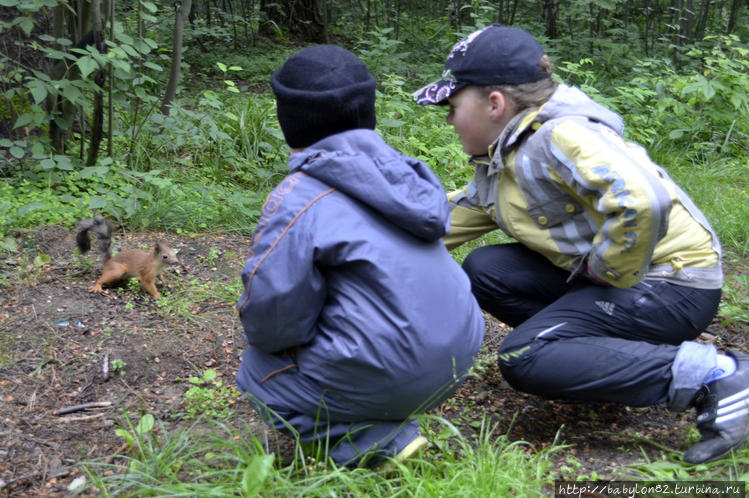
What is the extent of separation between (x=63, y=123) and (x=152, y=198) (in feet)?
2.82

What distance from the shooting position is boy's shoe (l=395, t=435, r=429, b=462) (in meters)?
2.20

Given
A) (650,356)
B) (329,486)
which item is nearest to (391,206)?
(329,486)

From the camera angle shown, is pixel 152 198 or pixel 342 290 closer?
pixel 342 290

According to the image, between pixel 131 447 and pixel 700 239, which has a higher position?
pixel 700 239

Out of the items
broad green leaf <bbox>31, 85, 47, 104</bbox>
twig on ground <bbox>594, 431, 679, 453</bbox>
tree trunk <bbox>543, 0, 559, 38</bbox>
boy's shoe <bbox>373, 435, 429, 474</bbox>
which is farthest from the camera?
tree trunk <bbox>543, 0, 559, 38</bbox>

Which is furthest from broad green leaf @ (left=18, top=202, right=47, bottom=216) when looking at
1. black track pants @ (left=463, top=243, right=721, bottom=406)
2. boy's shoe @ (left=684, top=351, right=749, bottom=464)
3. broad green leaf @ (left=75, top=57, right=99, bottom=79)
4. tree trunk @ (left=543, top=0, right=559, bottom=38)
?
tree trunk @ (left=543, top=0, right=559, bottom=38)

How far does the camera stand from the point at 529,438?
2.64 m

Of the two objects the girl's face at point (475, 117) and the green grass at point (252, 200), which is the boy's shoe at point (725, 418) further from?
the girl's face at point (475, 117)

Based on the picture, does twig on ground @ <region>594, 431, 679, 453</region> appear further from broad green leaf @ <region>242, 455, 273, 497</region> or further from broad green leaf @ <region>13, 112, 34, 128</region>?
broad green leaf @ <region>13, 112, 34, 128</region>

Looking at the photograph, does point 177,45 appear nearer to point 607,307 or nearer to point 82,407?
point 82,407

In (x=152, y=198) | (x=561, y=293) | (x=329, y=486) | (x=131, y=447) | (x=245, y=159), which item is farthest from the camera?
(x=245, y=159)

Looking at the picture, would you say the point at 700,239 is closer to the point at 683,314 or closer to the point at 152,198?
the point at 683,314

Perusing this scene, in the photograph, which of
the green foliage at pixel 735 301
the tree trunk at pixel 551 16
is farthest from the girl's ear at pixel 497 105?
the tree trunk at pixel 551 16

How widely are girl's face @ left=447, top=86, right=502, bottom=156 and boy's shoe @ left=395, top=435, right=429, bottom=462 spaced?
1198 mm
